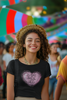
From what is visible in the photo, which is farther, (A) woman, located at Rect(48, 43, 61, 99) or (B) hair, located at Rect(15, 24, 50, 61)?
(A) woman, located at Rect(48, 43, 61, 99)

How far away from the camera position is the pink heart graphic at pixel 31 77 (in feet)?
5.89

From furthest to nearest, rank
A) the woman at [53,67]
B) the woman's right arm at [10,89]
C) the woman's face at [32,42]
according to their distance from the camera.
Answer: the woman at [53,67] → the woman's face at [32,42] → the woman's right arm at [10,89]

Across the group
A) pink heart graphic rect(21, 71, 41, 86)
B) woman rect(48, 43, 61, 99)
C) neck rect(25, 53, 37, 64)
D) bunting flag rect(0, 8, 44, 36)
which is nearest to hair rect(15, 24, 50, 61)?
neck rect(25, 53, 37, 64)

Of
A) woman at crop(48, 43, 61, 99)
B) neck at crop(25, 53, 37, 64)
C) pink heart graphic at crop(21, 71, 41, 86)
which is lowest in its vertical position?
woman at crop(48, 43, 61, 99)

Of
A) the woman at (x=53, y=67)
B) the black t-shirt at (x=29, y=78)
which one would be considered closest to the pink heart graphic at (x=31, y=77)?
the black t-shirt at (x=29, y=78)

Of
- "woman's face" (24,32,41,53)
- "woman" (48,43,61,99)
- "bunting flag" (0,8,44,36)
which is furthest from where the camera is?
"woman" (48,43,61,99)

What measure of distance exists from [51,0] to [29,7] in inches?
84.1

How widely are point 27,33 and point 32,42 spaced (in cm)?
14

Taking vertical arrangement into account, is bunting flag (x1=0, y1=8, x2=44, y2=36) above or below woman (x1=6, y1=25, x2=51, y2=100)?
above

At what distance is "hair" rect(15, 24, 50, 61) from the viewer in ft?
6.53

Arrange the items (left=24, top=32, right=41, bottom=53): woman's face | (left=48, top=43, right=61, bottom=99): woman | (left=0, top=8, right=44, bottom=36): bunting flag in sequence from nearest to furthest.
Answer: (left=24, top=32, right=41, bottom=53): woman's face → (left=0, top=8, right=44, bottom=36): bunting flag → (left=48, top=43, right=61, bottom=99): woman

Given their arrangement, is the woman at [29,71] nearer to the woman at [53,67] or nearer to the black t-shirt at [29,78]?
the black t-shirt at [29,78]

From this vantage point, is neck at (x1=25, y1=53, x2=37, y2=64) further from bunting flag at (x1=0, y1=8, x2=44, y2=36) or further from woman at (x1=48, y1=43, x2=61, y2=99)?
woman at (x1=48, y1=43, x2=61, y2=99)

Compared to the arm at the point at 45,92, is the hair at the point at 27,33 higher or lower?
higher
